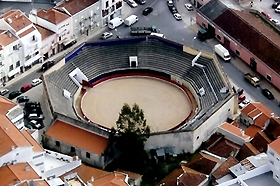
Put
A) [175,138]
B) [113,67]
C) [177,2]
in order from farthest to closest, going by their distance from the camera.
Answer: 1. [177,2]
2. [113,67]
3. [175,138]

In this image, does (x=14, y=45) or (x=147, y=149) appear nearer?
(x=147, y=149)

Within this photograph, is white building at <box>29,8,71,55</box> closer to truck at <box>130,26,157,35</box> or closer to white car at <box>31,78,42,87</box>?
white car at <box>31,78,42,87</box>

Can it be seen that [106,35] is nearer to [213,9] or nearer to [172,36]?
[172,36]

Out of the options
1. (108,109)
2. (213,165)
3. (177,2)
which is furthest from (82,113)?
(177,2)

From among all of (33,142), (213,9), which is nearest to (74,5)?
(213,9)

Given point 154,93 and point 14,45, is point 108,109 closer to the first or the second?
point 154,93

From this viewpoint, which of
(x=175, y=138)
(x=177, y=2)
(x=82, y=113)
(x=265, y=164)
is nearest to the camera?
(x=265, y=164)
